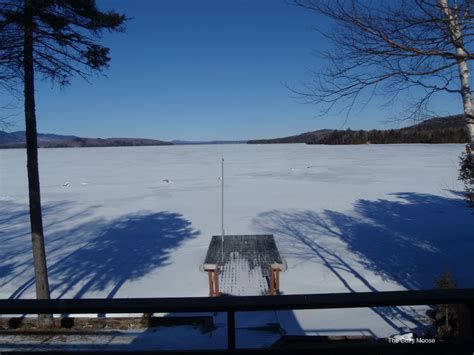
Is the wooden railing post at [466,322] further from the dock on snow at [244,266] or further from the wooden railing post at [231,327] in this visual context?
the dock on snow at [244,266]

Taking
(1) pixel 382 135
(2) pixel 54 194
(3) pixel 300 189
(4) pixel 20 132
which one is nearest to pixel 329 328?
(4) pixel 20 132

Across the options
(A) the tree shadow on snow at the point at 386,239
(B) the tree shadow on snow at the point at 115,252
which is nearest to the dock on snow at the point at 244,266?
(A) the tree shadow on snow at the point at 386,239

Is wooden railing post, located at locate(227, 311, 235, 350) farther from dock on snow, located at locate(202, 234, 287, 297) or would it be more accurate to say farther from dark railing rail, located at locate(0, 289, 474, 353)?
dock on snow, located at locate(202, 234, 287, 297)

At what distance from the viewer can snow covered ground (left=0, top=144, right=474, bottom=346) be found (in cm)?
756

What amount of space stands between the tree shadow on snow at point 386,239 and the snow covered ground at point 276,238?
34mm

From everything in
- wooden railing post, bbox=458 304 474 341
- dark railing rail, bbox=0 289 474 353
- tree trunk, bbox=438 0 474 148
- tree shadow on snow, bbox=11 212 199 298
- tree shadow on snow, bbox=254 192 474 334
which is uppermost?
tree trunk, bbox=438 0 474 148

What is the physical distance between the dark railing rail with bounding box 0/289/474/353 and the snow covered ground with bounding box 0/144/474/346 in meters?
4.17

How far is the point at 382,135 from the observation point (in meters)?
72.4

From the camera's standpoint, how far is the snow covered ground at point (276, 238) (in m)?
7.56

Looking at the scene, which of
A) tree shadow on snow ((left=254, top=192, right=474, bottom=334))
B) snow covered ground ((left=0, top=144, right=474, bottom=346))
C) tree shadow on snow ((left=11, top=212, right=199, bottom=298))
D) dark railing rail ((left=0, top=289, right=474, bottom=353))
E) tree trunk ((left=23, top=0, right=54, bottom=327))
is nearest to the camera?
dark railing rail ((left=0, top=289, right=474, bottom=353))

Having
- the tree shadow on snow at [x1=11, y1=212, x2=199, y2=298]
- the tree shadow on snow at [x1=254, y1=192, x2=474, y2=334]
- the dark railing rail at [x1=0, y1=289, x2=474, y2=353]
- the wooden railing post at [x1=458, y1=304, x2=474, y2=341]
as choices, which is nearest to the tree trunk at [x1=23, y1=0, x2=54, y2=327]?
the tree shadow on snow at [x1=11, y1=212, x2=199, y2=298]

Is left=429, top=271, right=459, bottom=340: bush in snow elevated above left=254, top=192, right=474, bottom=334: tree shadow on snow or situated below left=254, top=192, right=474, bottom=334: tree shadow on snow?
above

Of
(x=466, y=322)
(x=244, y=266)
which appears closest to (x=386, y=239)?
(x=244, y=266)

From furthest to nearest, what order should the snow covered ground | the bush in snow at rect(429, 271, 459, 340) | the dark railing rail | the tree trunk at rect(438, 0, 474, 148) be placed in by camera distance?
1. the snow covered ground
2. the bush in snow at rect(429, 271, 459, 340)
3. the tree trunk at rect(438, 0, 474, 148)
4. the dark railing rail
